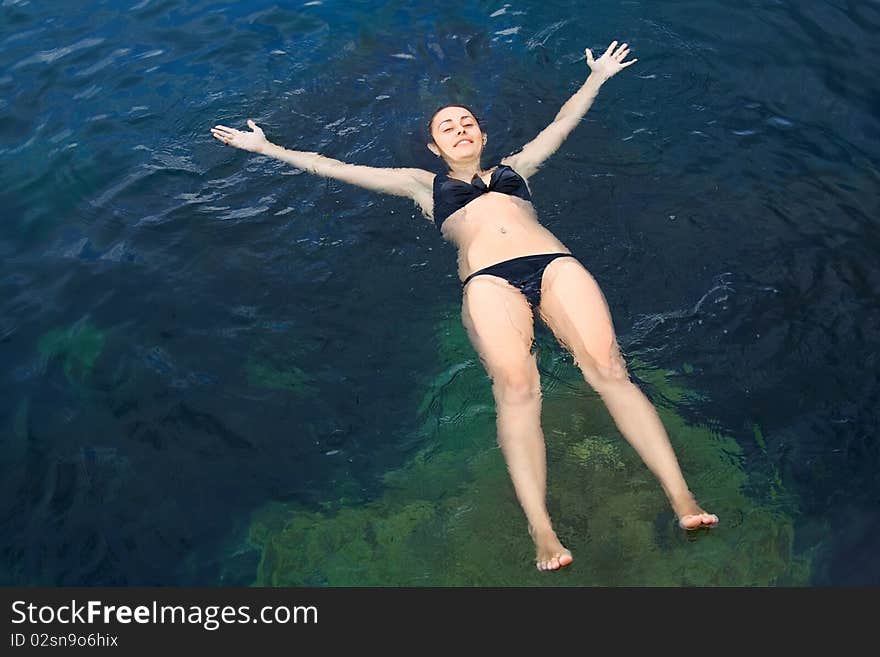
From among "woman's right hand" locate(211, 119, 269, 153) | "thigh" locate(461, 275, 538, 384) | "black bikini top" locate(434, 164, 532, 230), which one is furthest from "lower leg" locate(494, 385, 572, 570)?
"woman's right hand" locate(211, 119, 269, 153)

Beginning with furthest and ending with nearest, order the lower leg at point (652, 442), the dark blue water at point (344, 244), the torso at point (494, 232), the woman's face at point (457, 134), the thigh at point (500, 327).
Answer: the woman's face at point (457, 134)
the torso at point (494, 232)
the dark blue water at point (344, 244)
the thigh at point (500, 327)
the lower leg at point (652, 442)

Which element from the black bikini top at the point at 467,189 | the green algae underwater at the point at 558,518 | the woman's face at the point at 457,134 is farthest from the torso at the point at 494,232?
the green algae underwater at the point at 558,518

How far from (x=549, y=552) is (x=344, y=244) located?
3.67 meters

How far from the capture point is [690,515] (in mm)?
4922

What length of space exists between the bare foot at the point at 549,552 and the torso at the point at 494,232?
2.11m

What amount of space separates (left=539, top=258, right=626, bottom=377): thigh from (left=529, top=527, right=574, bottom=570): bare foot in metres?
A: 1.14

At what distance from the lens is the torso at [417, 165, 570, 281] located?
6.34 m

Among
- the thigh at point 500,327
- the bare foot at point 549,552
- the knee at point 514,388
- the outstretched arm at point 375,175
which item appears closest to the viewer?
the bare foot at point 549,552

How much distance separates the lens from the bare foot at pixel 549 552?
4852 millimetres

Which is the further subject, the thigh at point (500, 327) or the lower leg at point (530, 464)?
the thigh at point (500, 327)

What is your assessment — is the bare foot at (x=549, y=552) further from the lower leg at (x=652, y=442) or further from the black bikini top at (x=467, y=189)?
the black bikini top at (x=467, y=189)

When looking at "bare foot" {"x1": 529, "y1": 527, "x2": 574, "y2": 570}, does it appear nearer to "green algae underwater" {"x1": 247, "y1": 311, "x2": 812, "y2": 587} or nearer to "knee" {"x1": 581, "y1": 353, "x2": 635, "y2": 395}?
"green algae underwater" {"x1": 247, "y1": 311, "x2": 812, "y2": 587}

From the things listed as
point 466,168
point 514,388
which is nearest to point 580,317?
point 514,388

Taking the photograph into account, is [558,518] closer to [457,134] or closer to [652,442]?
[652,442]
